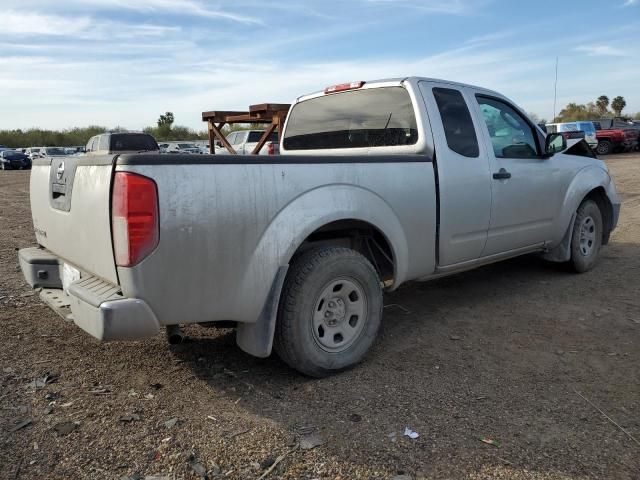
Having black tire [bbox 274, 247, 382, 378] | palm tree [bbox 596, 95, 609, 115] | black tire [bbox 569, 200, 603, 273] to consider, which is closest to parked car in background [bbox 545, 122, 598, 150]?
black tire [bbox 569, 200, 603, 273]

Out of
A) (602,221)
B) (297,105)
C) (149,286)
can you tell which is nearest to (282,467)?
(149,286)

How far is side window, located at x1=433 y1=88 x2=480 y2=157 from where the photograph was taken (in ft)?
13.6

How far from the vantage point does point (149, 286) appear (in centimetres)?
265

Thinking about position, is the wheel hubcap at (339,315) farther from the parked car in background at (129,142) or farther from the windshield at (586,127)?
the windshield at (586,127)

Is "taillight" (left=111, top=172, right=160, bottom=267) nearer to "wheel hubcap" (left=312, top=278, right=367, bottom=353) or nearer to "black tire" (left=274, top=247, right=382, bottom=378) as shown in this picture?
"black tire" (left=274, top=247, right=382, bottom=378)

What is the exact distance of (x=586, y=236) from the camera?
5730 mm

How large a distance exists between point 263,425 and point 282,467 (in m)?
0.38

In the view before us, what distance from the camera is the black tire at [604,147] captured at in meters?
27.1

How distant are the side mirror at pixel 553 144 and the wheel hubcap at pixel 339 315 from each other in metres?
2.66

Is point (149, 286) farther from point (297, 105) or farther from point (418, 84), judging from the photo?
point (297, 105)

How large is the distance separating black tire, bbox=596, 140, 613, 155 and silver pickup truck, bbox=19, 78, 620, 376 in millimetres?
25334

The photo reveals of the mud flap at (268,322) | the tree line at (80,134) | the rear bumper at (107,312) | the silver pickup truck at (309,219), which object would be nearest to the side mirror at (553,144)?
the silver pickup truck at (309,219)

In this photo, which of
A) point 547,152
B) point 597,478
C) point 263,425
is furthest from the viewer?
point 547,152

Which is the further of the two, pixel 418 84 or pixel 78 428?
pixel 418 84
